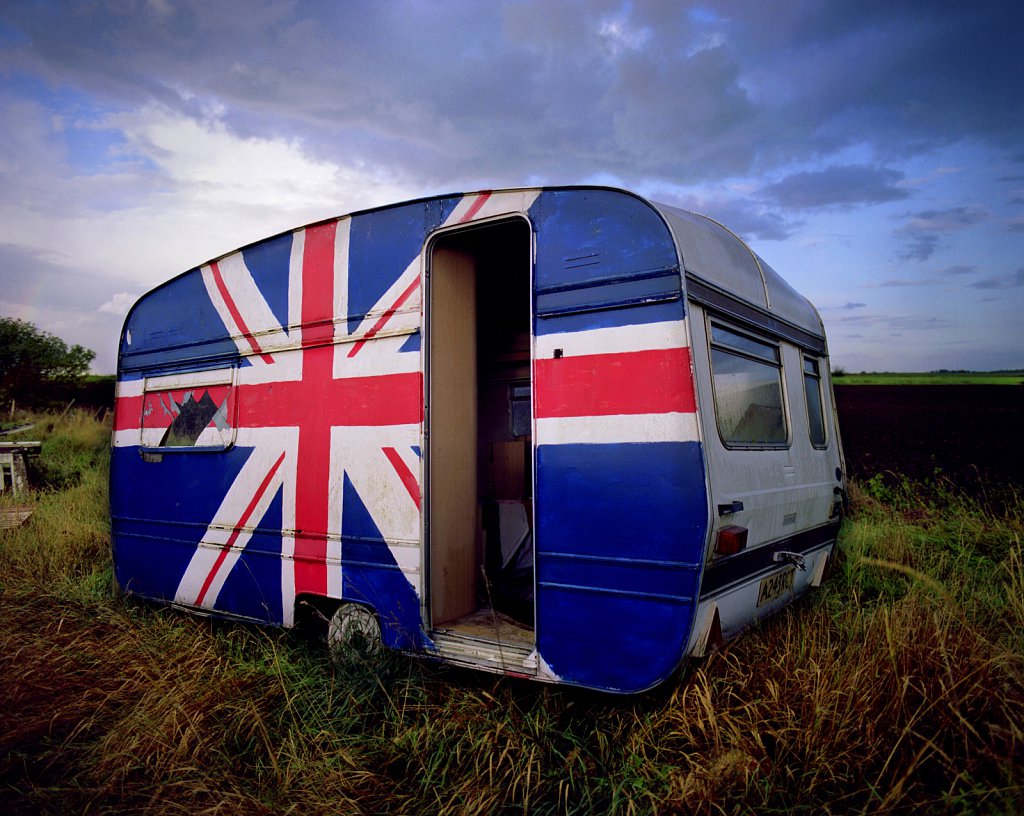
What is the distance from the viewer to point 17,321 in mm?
22359

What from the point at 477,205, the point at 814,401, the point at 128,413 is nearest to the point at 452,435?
the point at 477,205

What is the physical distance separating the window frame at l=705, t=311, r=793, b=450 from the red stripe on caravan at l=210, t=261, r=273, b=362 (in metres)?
2.89

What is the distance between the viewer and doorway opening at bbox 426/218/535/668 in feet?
12.7

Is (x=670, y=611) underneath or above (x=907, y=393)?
underneath

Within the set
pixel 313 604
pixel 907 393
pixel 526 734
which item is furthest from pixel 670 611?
pixel 907 393

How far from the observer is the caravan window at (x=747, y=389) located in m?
3.51

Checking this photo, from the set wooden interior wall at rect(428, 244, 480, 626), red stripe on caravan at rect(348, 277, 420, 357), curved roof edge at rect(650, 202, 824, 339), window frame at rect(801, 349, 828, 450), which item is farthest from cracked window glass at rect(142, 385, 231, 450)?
window frame at rect(801, 349, 828, 450)

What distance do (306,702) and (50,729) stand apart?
1429 millimetres

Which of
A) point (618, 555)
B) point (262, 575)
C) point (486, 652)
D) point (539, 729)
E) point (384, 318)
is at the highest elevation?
point (384, 318)

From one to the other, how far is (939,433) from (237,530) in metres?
15.9

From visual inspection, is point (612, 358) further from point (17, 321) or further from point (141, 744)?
point (17, 321)

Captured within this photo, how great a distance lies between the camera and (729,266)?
3807mm

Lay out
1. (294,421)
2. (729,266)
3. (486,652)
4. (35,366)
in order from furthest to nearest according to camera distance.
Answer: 1. (35,366)
2. (294,421)
3. (729,266)
4. (486,652)

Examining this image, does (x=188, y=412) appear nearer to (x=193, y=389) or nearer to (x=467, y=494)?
(x=193, y=389)
